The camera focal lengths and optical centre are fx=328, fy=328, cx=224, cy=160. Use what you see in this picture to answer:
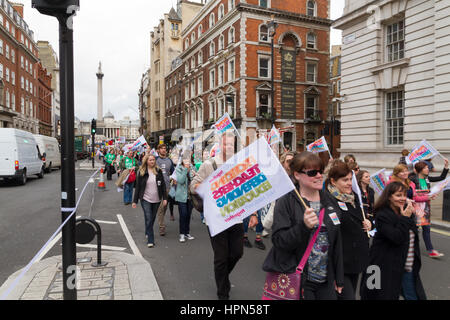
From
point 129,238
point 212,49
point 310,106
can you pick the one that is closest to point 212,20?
point 212,49

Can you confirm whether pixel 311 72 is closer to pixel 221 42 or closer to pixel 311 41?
pixel 311 41

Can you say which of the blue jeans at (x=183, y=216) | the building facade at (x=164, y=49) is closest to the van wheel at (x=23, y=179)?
the blue jeans at (x=183, y=216)

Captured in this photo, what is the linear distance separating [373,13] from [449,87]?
5752 millimetres

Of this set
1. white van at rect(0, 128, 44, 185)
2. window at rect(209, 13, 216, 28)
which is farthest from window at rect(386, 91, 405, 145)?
window at rect(209, 13, 216, 28)

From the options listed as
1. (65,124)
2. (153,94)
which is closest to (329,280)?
(65,124)

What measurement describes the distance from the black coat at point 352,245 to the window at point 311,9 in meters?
35.4

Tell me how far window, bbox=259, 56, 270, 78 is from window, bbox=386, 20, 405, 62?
16.6 m

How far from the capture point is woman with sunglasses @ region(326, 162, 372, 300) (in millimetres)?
2904

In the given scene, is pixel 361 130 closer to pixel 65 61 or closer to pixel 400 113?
pixel 400 113

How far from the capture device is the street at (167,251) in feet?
14.2

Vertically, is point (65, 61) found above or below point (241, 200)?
above

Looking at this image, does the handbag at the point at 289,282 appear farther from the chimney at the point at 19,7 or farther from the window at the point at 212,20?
the chimney at the point at 19,7

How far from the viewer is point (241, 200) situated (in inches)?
123

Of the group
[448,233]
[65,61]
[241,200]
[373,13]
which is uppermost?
[373,13]
